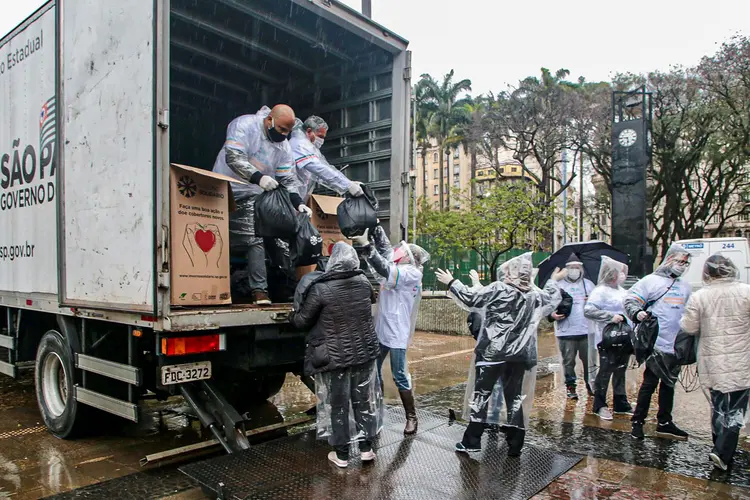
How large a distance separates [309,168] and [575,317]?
3.37 m

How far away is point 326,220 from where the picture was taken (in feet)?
17.0

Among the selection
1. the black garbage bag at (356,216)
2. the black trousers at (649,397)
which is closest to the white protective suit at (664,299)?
the black trousers at (649,397)

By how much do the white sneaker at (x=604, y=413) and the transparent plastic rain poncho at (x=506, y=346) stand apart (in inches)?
69.2

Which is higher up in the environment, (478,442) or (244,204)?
(244,204)

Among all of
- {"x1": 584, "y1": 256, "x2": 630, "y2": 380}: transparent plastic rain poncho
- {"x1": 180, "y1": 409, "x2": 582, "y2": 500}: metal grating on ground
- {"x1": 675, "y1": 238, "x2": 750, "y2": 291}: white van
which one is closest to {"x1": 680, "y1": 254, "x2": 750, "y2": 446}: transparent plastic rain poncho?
{"x1": 180, "y1": 409, "x2": 582, "y2": 500}: metal grating on ground

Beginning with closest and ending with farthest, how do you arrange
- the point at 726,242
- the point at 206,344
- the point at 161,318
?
the point at 161,318
the point at 206,344
the point at 726,242

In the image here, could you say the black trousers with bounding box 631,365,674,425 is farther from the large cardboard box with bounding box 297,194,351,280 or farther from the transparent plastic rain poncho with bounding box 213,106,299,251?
the transparent plastic rain poncho with bounding box 213,106,299,251

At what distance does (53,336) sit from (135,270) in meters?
1.73

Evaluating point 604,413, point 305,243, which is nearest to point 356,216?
point 305,243


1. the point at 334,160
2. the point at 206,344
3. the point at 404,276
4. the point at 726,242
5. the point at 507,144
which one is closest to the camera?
the point at 206,344

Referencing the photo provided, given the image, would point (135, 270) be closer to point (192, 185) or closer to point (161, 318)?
point (161, 318)

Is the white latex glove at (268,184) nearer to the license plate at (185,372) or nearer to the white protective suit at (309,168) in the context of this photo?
the white protective suit at (309,168)

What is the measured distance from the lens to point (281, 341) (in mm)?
4188

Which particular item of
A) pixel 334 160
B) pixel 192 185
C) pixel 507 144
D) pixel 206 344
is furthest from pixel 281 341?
pixel 507 144
